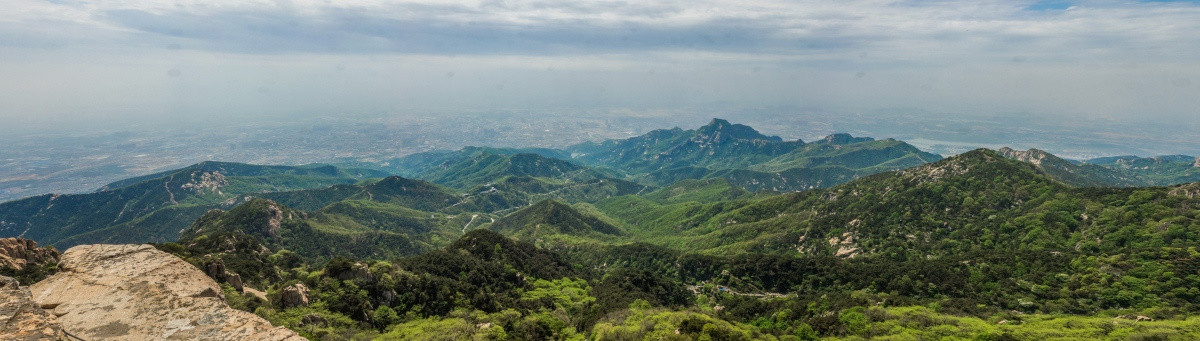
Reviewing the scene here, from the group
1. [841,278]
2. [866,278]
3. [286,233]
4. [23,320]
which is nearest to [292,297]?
[23,320]

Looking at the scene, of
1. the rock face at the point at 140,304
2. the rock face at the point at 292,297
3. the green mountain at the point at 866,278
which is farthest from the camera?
the green mountain at the point at 866,278

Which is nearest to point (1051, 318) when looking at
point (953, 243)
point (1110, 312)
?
point (1110, 312)

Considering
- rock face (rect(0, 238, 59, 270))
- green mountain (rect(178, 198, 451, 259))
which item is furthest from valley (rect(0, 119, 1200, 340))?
green mountain (rect(178, 198, 451, 259))

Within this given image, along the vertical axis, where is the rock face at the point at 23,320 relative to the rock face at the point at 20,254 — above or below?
above

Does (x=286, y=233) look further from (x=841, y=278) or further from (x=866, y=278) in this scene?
(x=866, y=278)

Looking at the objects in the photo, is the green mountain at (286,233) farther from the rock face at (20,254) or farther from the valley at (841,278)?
the rock face at (20,254)

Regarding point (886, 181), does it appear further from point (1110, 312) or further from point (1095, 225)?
point (1110, 312)

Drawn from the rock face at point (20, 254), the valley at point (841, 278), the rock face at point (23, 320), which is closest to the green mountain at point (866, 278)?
the valley at point (841, 278)
